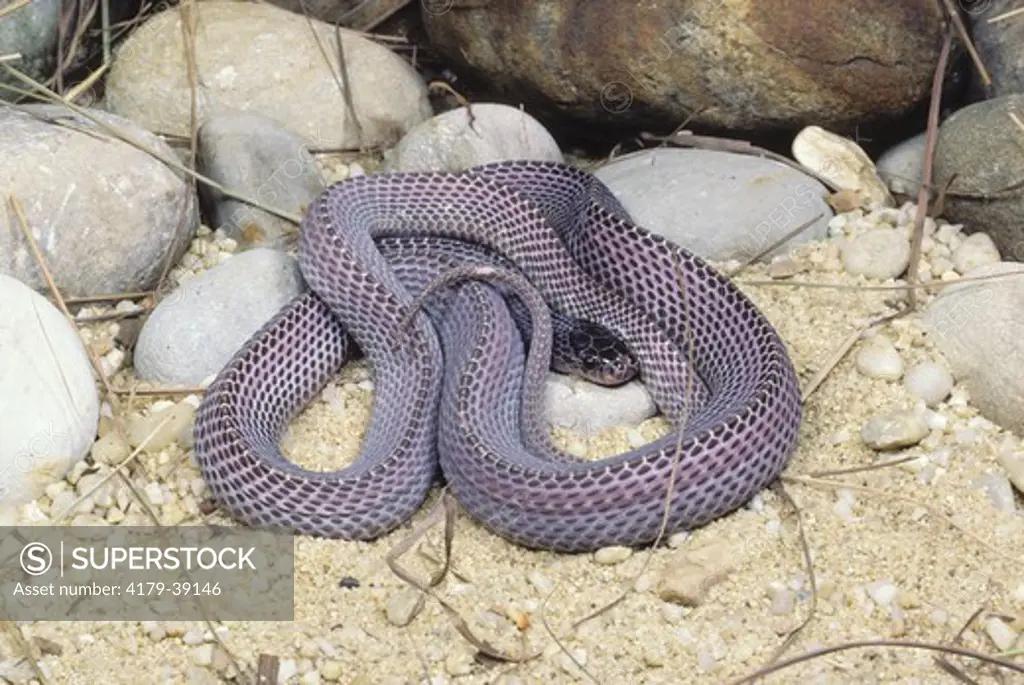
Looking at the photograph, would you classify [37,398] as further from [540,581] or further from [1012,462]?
[1012,462]

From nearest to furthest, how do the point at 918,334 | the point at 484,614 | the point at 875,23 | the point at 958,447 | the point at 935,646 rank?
the point at 935,646 < the point at 484,614 < the point at 958,447 < the point at 918,334 < the point at 875,23

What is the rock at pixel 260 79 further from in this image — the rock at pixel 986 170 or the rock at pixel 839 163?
the rock at pixel 986 170

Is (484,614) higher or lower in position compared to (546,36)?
lower

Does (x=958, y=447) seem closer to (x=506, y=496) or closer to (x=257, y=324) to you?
(x=506, y=496)

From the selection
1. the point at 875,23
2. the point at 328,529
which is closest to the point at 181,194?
the point at 328,529

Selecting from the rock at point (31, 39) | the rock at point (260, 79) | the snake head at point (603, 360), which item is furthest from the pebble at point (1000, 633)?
the rock at point (31, 39)

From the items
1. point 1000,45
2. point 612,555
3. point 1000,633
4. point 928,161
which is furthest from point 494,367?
point 1000,45
